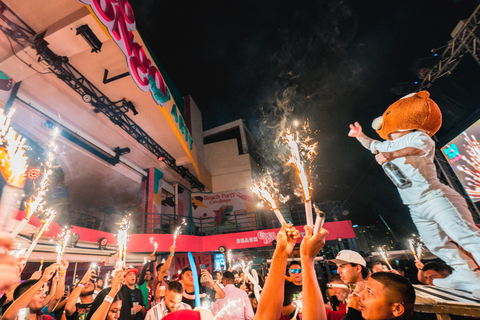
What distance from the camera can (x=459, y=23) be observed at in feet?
20.7

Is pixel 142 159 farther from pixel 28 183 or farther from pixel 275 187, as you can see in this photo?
pixel 275 187

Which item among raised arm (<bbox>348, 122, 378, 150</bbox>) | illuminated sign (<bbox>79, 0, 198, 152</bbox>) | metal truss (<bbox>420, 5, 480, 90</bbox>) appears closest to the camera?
raised arm (<bbox>348, 122, 378, 150</bbox>)

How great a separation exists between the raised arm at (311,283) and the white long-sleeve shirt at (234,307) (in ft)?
11.1

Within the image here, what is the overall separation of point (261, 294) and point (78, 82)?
9512mm

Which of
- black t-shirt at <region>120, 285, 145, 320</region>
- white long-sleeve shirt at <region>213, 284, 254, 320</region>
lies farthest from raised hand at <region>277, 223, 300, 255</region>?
black t-shirt at <region>120, 285, 145, 320</region>

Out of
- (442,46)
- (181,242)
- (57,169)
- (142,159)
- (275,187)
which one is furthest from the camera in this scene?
(275,187)

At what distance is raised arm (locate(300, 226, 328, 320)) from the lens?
3.53 feet

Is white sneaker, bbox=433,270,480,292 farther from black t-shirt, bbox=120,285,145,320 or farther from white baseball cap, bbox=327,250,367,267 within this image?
black t-shirt, bbox=120,285,145,320

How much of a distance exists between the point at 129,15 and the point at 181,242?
9.77m

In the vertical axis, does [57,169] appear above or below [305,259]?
above

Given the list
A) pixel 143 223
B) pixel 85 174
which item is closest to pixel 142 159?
pixel 85 174

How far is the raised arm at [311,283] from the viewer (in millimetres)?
1077

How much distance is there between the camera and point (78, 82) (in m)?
7.72

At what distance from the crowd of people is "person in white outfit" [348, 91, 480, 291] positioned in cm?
80
